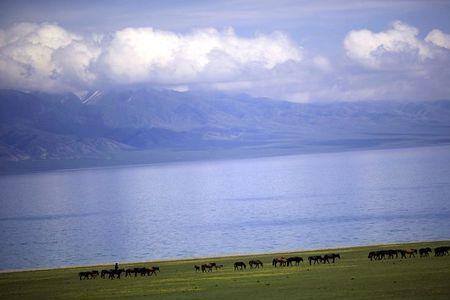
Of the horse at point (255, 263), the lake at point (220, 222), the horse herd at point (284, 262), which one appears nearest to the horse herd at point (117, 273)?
the horse herd at point (284, 262)

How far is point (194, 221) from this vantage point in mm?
112875

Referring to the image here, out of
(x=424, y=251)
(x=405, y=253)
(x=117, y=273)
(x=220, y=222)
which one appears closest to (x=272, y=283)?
(x=117, y=273)

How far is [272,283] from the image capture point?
144 feet

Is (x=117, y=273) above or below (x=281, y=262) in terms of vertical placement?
above

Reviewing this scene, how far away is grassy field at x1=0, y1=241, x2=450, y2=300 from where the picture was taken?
3834 centimetres

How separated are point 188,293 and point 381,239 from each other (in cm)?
3420

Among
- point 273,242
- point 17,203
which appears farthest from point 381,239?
point 17,203

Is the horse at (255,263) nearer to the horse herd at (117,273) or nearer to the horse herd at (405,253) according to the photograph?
the horse herd at (117,273)

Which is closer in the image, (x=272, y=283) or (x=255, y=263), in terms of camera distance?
(x=272, y=283)

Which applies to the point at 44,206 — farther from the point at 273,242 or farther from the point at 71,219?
the point at 273,242

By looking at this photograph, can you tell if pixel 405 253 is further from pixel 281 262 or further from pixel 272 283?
pixel 272 283

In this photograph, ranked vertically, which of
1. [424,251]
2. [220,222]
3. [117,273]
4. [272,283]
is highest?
[117,273]

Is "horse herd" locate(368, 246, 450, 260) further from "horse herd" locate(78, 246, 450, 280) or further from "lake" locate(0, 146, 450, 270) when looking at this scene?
"lake" locate(0, 146, 450, 270)


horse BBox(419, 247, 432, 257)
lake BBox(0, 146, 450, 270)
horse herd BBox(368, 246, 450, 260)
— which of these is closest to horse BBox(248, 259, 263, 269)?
horse herd BBox(368, 246, 450, 260)
